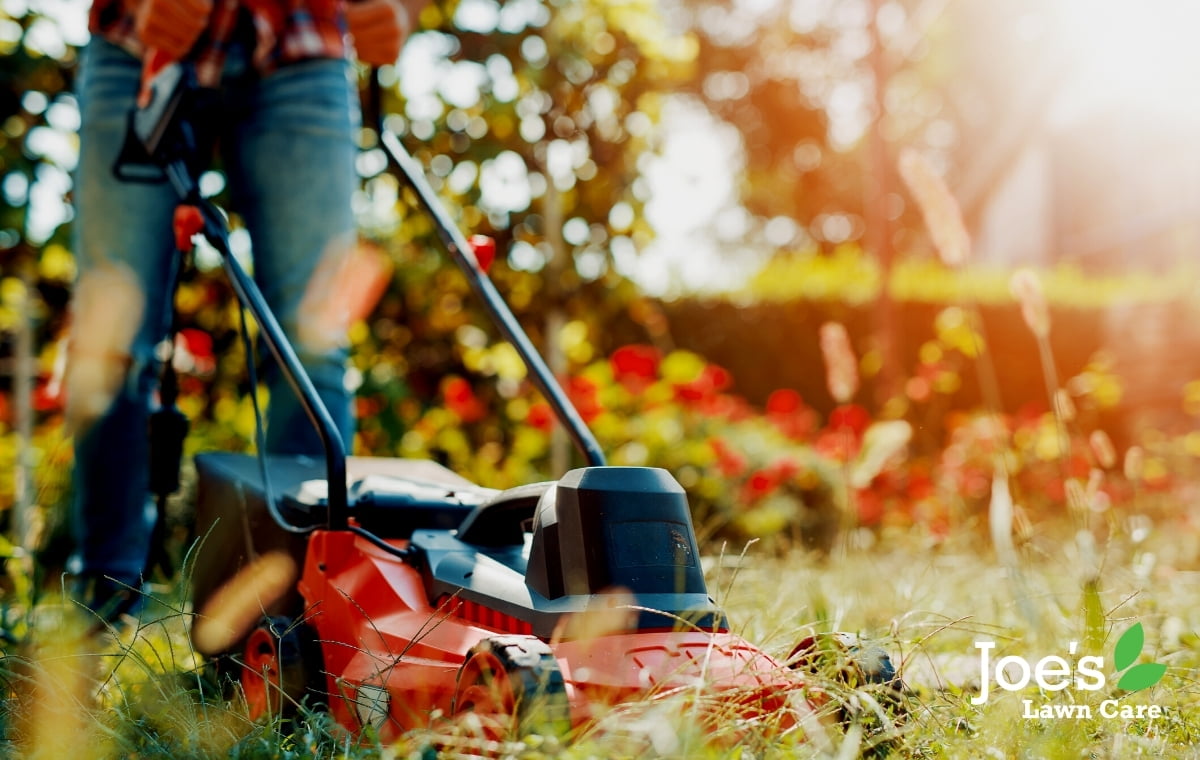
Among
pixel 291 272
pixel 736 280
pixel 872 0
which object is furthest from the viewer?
pixel 736 280

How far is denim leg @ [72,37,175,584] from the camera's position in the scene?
1.96 metres

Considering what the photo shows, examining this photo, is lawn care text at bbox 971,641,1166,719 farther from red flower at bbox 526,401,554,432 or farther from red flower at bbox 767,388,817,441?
red flower at bbox 767,388,817,441

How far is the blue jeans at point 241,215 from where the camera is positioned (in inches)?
76.9

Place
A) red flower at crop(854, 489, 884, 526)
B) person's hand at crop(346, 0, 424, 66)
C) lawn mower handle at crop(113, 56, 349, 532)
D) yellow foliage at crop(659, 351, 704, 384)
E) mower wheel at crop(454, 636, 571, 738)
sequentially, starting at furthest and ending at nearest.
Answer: yellow foliage at crop(659, 351, 704, 384) < red flower at crop(854, 489, 884, 526) < person's hand at crop(346, 0, 424, 66) < lawn mower handle at crop(113, 56, 349, 532) < mower wheel at crop(454, 636, 571, 738)

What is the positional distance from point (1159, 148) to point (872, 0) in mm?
13319

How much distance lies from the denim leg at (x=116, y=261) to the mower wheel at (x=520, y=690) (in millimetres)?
1050

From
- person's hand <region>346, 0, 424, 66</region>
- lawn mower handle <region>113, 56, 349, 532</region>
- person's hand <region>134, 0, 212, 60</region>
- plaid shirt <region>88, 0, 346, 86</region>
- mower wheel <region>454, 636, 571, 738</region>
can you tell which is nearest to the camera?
mower wheel <region>454, 636, 571, 738</region>

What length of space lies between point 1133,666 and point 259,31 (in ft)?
5.33

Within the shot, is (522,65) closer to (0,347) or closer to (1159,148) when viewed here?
(0,347)

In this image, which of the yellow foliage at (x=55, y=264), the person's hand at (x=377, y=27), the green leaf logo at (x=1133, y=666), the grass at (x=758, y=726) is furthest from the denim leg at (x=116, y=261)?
the green leaf logo at (x=1133, y=666)

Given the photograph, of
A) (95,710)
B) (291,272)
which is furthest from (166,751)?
(291,272)

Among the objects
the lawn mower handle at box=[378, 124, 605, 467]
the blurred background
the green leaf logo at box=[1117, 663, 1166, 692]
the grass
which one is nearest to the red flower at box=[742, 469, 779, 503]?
the blurred background

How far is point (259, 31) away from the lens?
1928 mm

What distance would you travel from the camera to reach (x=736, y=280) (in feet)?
24.5
